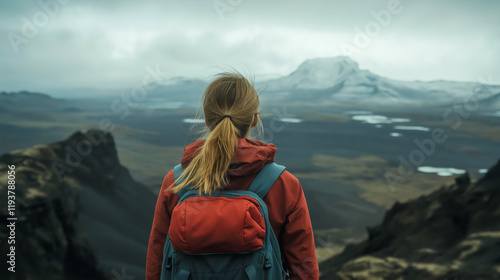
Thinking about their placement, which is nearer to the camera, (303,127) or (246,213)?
(246,213)

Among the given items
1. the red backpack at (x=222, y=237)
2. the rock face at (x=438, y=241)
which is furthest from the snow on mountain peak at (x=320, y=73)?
the red backpack at (x=222, y=237)

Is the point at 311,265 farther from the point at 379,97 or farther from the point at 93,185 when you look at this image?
the point at 379,97

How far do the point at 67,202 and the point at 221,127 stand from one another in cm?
401

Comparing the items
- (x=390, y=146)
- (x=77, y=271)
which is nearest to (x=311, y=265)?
(x=77, y=271)

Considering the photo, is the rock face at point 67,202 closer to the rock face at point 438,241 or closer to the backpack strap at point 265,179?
the rock face at point 438,241

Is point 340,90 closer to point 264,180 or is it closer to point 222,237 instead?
point 264,180

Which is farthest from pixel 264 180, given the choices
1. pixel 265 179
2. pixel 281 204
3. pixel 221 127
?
pixel 221 127

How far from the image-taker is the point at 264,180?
142 centimetres

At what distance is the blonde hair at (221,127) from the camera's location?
1378mm

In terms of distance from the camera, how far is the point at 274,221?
1458 mm

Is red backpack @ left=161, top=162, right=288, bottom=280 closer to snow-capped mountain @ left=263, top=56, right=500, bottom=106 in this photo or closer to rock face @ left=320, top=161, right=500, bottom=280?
rock face @ left=320, top=161, right=500, bottom=280

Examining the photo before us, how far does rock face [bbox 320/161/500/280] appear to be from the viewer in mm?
3719

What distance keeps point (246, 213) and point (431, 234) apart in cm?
380

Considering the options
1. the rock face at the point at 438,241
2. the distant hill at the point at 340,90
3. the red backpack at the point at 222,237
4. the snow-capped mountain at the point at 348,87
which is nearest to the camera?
the red backpack at the point at 222,237
